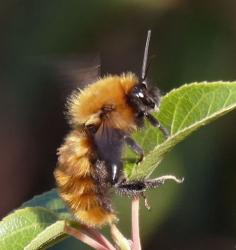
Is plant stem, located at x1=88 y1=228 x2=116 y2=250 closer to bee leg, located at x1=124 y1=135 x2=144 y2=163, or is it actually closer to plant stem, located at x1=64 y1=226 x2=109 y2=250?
plant stem, located at x1=64 y1=226 x2=109 y2=250

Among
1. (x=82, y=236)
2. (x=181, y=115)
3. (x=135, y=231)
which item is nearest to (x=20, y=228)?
(x=82, y=236)

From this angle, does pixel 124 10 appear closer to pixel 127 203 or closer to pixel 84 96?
pixel 127 203

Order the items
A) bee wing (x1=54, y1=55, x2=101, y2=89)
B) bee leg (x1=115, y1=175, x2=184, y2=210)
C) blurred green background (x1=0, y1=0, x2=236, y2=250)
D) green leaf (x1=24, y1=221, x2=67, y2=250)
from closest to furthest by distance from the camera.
Answer: green leaf (x1=24, y1=221, x2=67, y2=250), bee leg (x1=115, y1=175, x2=184, y2=210), bee wing (x1=54, y1=55, x2=101, y2=89), blurred green background (x1=0, y1=0, x2=236, y2=250)

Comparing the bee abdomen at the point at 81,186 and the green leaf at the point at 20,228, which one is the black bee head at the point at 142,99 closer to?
the bee abdomen at the point at 81,186

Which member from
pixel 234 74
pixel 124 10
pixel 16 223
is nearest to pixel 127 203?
pixel 234 74

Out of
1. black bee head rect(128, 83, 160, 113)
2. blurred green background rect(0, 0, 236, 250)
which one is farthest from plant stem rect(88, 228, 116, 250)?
blurred green background rect(0, 0, 236, 250)

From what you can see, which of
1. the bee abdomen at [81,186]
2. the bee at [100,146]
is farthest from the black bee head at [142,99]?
the bee abdomen at [81,186]

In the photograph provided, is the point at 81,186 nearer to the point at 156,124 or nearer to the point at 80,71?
the point at 156,124

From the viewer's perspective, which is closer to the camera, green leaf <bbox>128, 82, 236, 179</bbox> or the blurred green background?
green leaf <bbox>128, 82, 236, 179</bbox>
